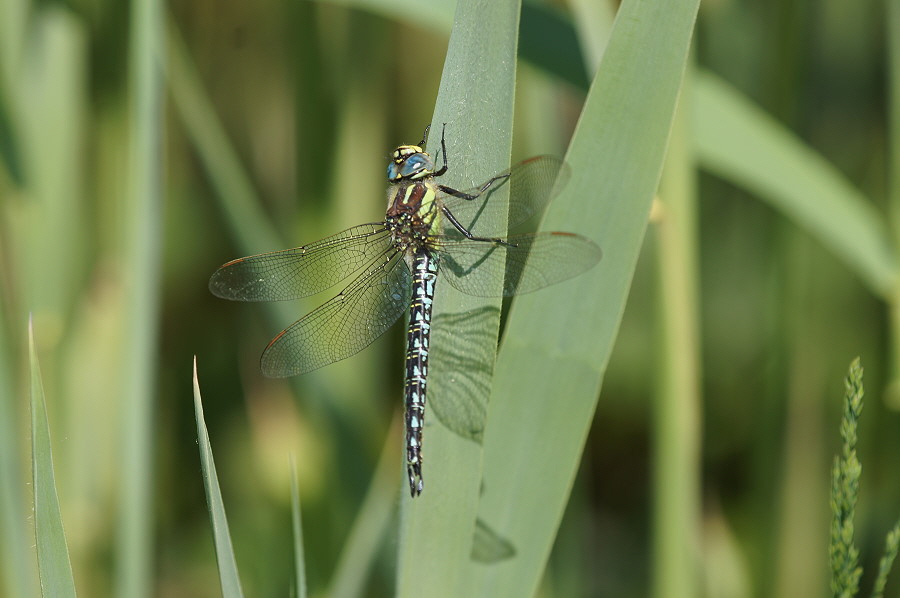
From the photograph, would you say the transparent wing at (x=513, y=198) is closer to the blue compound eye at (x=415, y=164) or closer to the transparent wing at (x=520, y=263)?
the transparent wing at (x=520, y=263)

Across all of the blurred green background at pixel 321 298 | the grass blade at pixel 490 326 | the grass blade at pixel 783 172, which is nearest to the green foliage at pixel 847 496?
the grass blade at pixel 490 326

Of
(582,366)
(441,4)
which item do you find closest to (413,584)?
(582,366)

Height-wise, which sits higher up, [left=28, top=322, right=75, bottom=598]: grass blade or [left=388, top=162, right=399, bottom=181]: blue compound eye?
[left=388, top=162, right=399, bottom=181]: blue compound eye

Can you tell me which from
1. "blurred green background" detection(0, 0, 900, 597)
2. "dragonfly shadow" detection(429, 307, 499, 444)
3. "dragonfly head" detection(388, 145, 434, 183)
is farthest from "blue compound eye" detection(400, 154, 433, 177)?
"dragonfly shadow" detection(429, 307, 499, 444)

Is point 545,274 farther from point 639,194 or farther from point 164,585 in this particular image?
point 164,585

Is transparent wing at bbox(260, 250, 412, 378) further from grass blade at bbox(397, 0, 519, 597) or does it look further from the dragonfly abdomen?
grass blade at bbox(397, 0, 519, 597)
